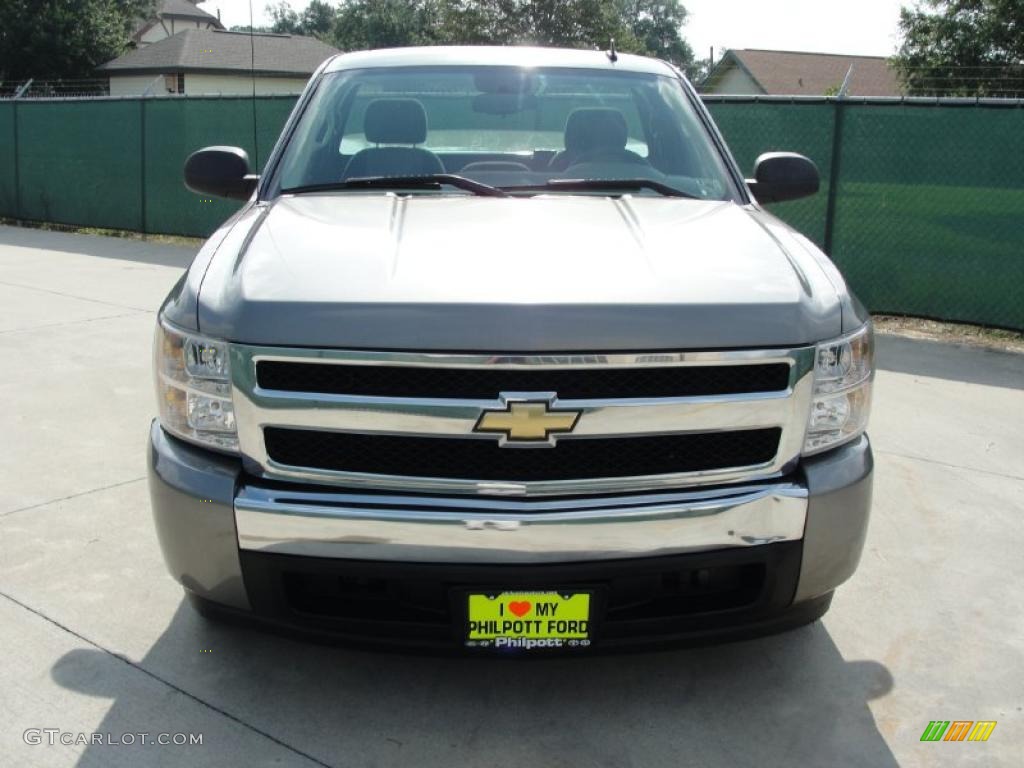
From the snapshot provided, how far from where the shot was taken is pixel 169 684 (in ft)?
10.6

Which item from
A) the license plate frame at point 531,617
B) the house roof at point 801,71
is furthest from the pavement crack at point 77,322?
the house roof at point 801,71

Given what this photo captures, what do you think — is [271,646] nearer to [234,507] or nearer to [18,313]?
[234,507]

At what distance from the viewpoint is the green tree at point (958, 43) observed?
2833 cm

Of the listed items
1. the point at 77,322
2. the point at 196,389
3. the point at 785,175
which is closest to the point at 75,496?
the point at 196,389

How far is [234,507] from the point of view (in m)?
2.76

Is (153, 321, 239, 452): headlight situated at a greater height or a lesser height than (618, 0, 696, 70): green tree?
lesser

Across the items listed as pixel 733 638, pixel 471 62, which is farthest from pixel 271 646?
pixel 471 62

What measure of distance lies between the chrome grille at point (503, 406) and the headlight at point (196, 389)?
6 cm

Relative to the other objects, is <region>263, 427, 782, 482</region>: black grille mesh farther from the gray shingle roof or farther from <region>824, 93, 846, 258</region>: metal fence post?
the gray shingle roof

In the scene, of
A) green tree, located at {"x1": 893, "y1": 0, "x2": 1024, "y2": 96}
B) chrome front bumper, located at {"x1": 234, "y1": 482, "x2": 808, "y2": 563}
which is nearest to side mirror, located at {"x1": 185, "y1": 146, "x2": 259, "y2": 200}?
chrome front bumper, located at {"x1": 234, "y1": 482, "x2": 808, "y2": 563}

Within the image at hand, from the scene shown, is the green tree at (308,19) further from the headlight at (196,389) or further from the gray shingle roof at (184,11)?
the headlight at (196,389)

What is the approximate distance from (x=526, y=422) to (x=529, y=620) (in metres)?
0.50

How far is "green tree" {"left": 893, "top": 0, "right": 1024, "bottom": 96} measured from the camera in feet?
92.9

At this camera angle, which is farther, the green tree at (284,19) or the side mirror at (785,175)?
the green tree at (284,19)
